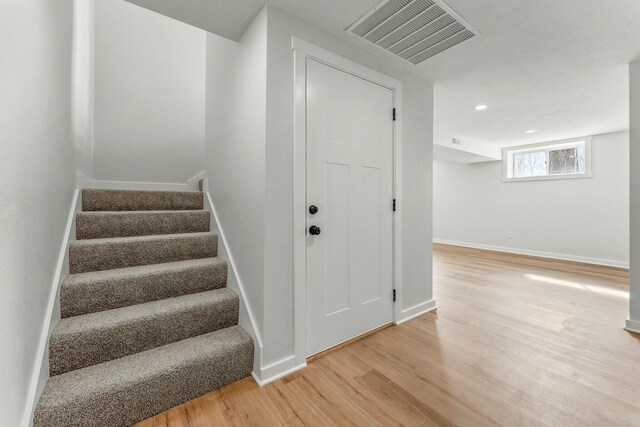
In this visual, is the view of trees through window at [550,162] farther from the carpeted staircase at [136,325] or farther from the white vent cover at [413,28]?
the carpeted staircase at [136,325]

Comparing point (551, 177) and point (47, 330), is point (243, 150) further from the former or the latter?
point (551, 177)

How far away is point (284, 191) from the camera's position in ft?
5.59

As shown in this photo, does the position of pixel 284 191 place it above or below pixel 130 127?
below

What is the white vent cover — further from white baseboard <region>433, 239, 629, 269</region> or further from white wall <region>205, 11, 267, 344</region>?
white baseboard <region>433, 239, 629, 269</region>

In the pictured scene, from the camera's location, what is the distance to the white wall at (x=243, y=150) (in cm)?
169

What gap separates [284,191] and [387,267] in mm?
1201

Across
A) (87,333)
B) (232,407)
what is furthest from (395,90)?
(87,333)

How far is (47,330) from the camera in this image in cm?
133

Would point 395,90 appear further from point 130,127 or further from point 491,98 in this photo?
point 130,127

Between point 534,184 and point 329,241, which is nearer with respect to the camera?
point 329,241

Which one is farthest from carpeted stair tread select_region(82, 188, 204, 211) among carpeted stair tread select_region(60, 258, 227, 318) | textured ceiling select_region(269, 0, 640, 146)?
textured ceiling select_region(269, 0, 640, 146)

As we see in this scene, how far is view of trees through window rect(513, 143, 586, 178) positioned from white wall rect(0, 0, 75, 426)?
7.29 meters

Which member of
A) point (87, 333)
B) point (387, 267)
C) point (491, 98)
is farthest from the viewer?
point (491, 98)

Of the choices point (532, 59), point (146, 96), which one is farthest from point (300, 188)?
point (146, 96)
